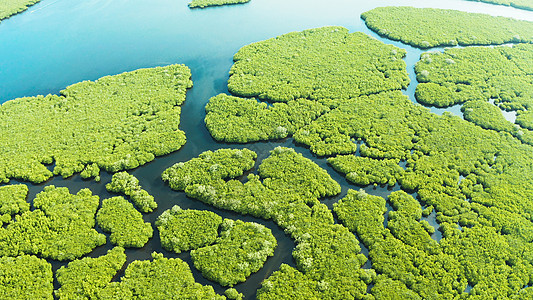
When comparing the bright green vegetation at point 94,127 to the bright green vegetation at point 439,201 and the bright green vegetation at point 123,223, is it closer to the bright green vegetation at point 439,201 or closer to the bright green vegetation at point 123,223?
the bright green vegetation at point 123,223

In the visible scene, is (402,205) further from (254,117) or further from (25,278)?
(25,278)

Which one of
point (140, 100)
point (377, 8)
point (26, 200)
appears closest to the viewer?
point (26, 200)

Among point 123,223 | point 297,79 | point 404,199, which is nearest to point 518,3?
point 297,79

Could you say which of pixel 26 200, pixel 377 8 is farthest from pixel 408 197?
pixel 377 8

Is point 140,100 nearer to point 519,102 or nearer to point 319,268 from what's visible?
point 319,268

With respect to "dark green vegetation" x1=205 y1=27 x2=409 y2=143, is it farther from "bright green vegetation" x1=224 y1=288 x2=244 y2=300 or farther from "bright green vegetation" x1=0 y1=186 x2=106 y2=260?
"bright green vegetation" x1=224 y1=288 x2=244 y2=300
